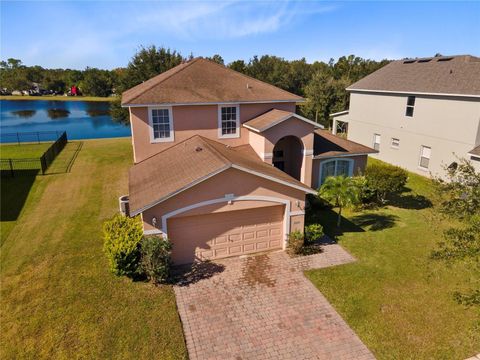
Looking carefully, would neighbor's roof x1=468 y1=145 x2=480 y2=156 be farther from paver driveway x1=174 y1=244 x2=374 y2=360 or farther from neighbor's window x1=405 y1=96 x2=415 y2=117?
paver driveway x1=174 y1=244 x2=374 y2=360

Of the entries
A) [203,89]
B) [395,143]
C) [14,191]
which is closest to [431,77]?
[395,143]

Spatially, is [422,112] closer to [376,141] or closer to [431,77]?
[431,77]

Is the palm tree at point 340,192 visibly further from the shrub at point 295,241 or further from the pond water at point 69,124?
the pond water at point 69,124

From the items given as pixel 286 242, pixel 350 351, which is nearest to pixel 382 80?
pixel 286 242

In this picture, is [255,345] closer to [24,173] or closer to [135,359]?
[135,359]


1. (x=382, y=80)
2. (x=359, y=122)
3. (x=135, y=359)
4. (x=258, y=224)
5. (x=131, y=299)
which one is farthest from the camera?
(x=359, y=122)

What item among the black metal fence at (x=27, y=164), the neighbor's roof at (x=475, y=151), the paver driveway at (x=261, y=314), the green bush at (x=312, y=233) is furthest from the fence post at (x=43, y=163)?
the neighbor's roof at (x=475, y=151)
